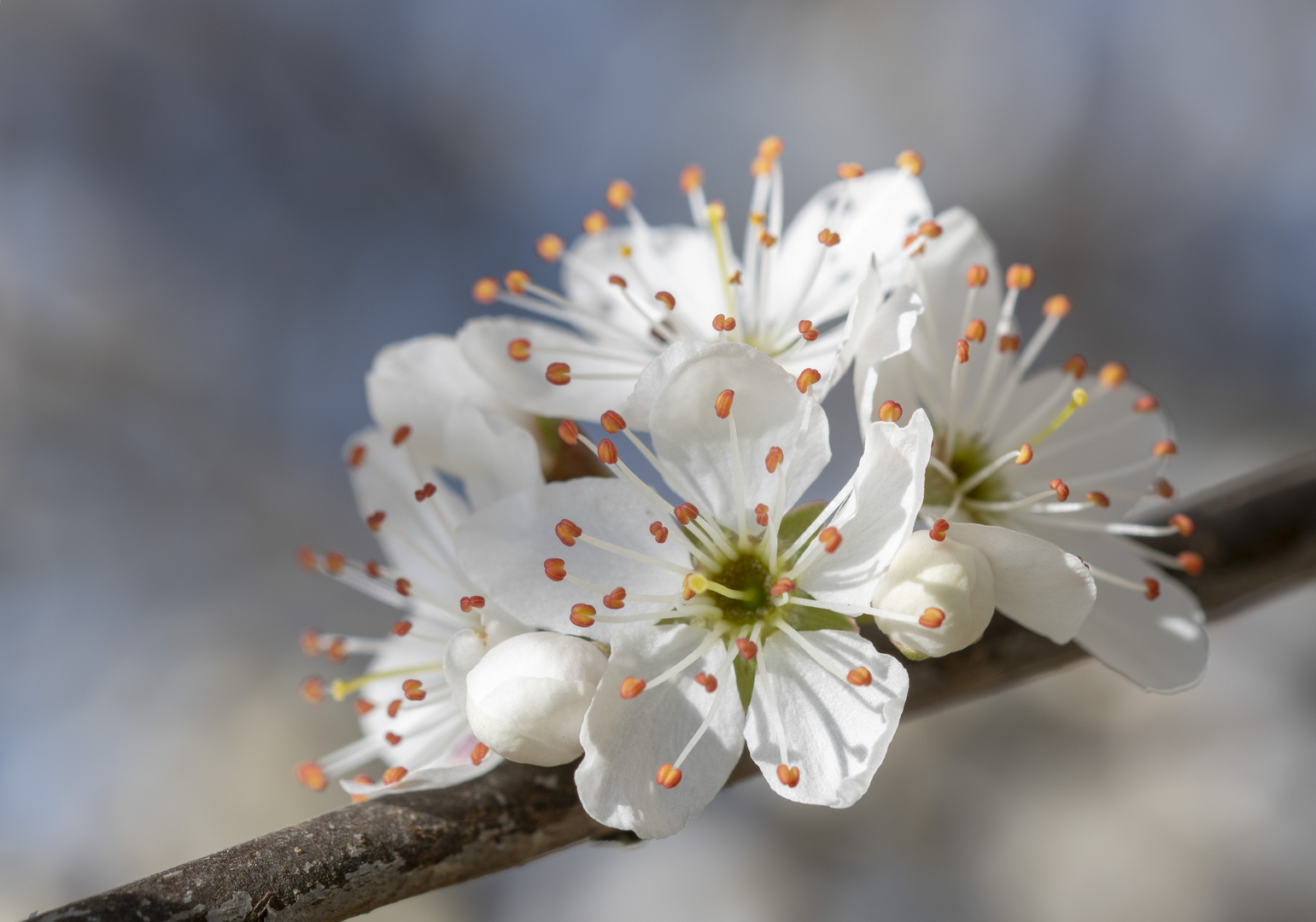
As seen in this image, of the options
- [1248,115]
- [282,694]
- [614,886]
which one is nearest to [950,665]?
[614,886]

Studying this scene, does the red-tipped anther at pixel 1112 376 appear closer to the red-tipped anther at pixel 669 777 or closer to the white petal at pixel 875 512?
the white petal at pixel 875 512

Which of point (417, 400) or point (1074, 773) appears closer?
point (417, 400)

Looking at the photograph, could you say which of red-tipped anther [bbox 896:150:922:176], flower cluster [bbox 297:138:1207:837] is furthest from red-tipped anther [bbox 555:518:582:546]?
red-tipped anther [bbox 896:150:922:176]

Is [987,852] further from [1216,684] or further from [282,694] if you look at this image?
[282,694]

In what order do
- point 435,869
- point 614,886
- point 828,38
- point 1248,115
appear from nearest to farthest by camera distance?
point 435,869 → point 614,886 → point 1248,115 → point 828,38

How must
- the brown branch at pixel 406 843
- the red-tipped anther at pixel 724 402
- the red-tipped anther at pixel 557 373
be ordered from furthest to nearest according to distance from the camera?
1. the red-tipped anther at pixel 557 373
2. the red-tipped anther at pixel 724 402
3. the brown branch at pixel 406 843

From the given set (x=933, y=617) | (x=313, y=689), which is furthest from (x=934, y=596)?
(x=313, y=689)

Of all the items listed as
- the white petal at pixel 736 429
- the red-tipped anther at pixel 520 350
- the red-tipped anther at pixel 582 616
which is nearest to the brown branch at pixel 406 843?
the red-tipped anther at pixel 582 616

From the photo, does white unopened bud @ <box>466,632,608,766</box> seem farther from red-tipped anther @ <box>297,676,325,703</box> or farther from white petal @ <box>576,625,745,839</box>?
red-tipped anther @ <box>297,676,325,703</box>
